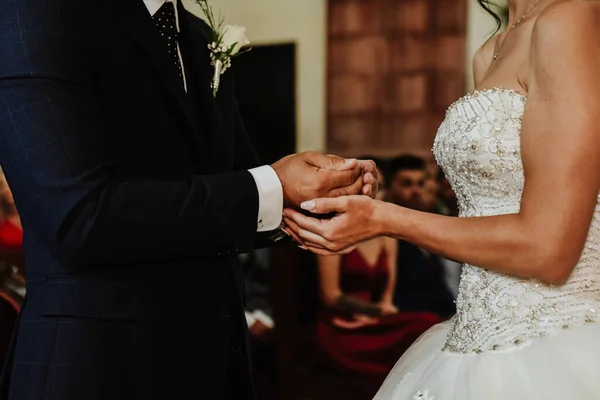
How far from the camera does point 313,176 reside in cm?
186

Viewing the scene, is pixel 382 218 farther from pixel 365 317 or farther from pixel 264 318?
pixel 264 318

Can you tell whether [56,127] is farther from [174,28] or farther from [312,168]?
[312,168]

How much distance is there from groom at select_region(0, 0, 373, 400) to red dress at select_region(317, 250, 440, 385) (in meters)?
2.67

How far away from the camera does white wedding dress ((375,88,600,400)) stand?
1.66 m

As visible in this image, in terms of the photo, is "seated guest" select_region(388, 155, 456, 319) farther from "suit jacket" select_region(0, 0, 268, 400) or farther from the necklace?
"suit jacket" select_region(0, 0, 268, 400)

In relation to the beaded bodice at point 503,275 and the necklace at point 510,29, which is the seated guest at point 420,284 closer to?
the necklace at point 510,29

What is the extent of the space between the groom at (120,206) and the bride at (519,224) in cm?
27

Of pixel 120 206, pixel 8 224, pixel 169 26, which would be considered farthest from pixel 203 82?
pixel 8 224

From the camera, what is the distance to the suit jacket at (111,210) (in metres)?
1.54

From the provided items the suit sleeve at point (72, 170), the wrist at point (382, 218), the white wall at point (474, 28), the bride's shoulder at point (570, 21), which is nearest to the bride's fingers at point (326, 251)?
the wrist at point (382, 218)

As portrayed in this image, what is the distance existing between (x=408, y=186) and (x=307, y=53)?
3.17m

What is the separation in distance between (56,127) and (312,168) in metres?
0.62

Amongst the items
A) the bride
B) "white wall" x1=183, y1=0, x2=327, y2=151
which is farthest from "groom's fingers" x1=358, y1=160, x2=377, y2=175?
"white wall" x1=183, y1=0, x2=327, y2=151

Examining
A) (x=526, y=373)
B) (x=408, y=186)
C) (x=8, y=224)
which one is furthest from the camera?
(x=408, y=186)
